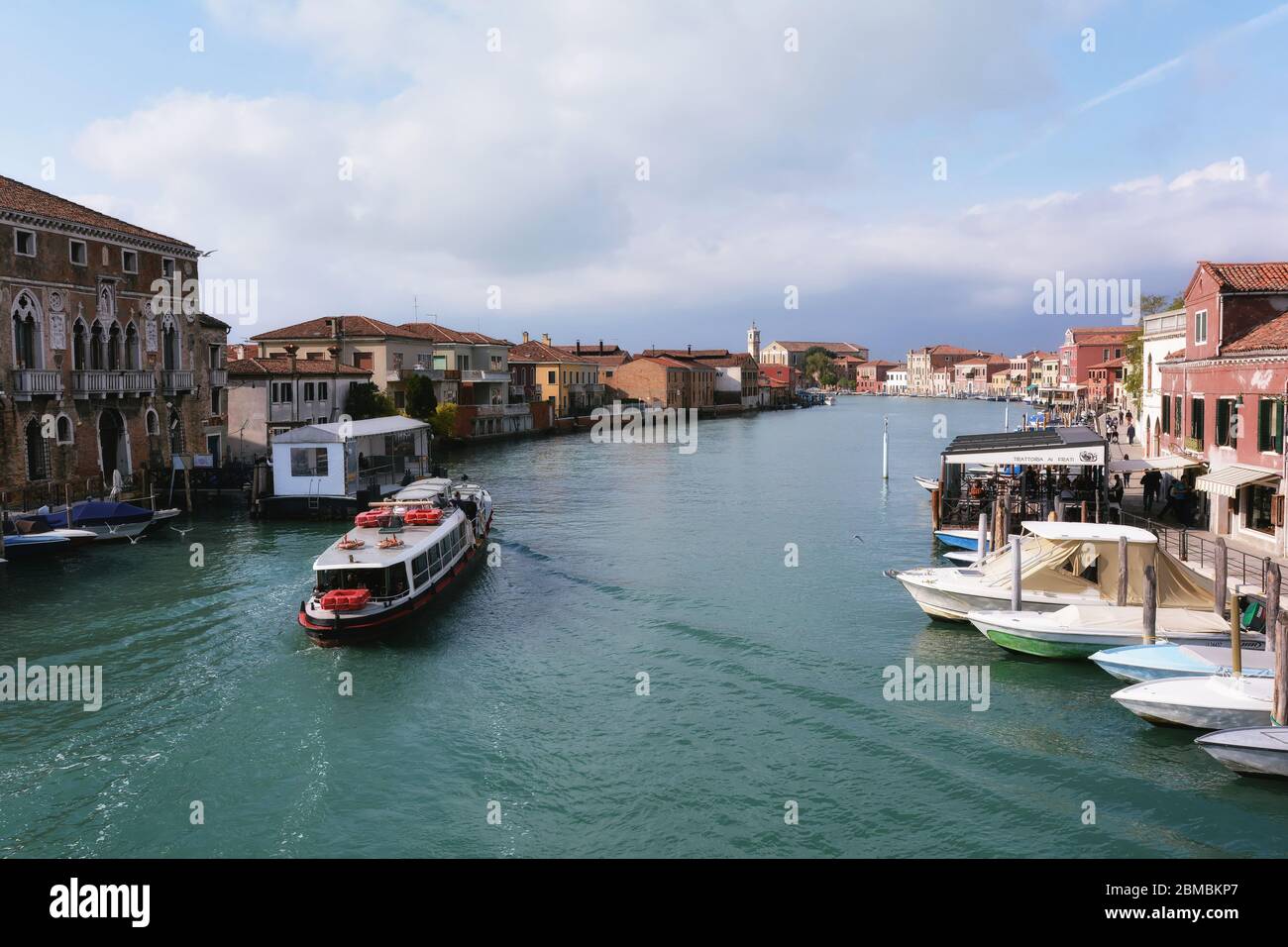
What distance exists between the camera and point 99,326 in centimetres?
3084

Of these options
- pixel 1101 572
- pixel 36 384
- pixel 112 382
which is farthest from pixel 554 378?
pixel 1101 572

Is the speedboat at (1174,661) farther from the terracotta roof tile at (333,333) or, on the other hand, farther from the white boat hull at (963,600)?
the terracotta roof tile at (333,333)

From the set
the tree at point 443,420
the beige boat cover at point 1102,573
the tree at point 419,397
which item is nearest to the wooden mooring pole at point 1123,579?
the beige boat cover at point 1102,573

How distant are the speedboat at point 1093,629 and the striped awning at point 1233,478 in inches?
232

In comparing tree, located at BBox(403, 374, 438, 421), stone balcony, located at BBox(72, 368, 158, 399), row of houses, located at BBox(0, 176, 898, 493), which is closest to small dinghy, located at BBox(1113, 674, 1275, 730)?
row of houses, located at BBox(0, 176, 898, 493)

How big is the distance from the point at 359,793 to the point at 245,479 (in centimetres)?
2577

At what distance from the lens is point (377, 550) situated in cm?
1839

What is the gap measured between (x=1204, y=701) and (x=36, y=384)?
28.5 meters

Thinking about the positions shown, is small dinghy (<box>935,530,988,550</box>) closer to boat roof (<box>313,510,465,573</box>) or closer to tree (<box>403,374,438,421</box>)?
boat roof (<box>313,510,465,573</box>)

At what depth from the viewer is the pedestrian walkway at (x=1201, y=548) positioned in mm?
16891

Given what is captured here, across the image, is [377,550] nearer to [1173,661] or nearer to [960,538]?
[1173,661]
